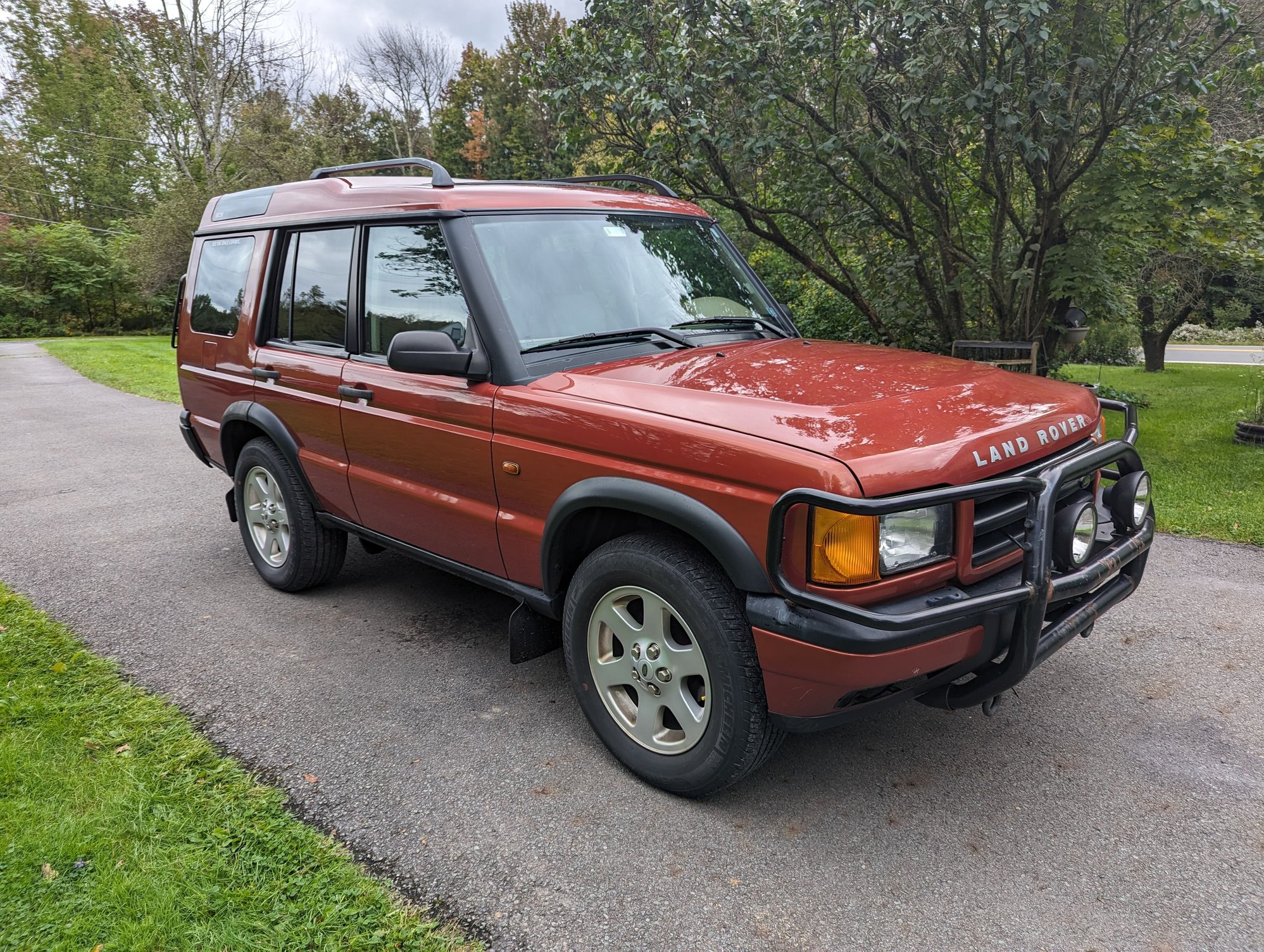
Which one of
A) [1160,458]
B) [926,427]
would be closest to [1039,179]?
[1160,458]

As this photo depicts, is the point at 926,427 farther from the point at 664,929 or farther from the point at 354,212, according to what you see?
the point at 354,212

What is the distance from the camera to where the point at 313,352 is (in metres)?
4.24

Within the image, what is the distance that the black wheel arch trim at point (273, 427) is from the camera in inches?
175

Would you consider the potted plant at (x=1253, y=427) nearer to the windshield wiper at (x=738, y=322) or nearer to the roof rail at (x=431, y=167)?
the windshield wiper at (x=738, y=322)

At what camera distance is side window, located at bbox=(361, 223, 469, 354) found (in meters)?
3.45

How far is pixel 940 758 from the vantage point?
3.18 metres

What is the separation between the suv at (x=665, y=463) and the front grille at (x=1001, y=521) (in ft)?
0.04

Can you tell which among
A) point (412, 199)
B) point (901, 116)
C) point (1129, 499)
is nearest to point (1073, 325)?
point (901, 116)

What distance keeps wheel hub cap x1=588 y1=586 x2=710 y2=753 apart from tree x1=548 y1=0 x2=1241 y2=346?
5.32 meters

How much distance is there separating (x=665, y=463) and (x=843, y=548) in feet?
2.04

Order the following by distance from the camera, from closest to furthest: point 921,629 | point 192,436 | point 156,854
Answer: point 921,629 → point 156,854 → point 192,436

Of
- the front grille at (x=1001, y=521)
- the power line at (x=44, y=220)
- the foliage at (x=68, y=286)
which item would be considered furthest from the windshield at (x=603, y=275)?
the power line at (x=44, y=220)

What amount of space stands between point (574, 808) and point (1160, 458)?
24.5 ft

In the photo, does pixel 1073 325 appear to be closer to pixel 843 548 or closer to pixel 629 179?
pixel 629 179
